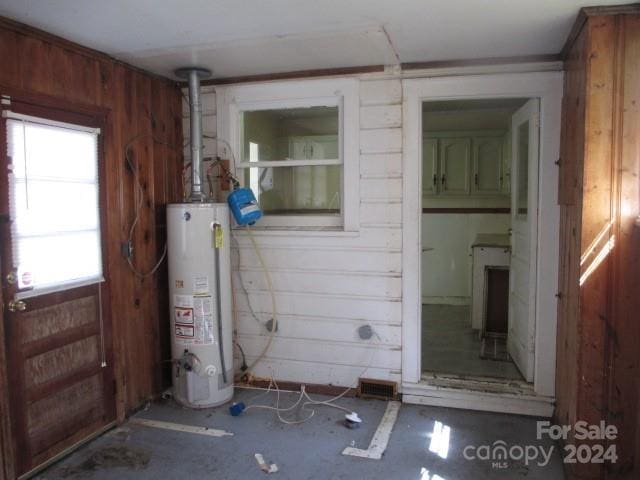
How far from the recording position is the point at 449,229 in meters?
6.11

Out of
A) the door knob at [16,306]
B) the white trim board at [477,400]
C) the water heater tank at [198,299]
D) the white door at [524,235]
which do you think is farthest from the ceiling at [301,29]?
the white trim board at [477,400]

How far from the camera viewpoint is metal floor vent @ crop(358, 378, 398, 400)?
11.2 ft

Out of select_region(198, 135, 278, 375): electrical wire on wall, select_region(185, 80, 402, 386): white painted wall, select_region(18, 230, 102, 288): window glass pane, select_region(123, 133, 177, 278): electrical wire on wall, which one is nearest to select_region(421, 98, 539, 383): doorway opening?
select_region(185, 80, 402, 386): white painted wall

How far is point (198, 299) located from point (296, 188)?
3.87ft

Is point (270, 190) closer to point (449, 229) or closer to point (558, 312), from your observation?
point (558, 312)

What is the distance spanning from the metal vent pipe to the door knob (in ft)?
4.15

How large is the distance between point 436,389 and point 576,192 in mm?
1649

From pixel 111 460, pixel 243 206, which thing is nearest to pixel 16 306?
pixel 111 460

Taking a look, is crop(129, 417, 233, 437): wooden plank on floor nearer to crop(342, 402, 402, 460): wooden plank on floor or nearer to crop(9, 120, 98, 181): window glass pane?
crop(342, 402, 402, 460): wooden plank on floor

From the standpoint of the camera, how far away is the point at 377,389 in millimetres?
3453

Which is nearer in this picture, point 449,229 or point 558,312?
point 558,312

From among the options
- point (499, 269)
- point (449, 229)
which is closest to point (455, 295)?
point (449, 229)

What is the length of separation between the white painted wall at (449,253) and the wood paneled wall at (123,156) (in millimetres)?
3596

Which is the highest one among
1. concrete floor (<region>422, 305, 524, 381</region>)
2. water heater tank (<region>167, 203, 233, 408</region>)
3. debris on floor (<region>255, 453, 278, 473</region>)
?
water heater tank (<region>167, 203, 233, 408</region>)
